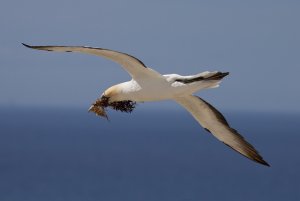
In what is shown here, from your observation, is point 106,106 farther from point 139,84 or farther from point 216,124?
point 216,124

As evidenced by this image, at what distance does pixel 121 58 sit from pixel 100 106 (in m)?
1.22

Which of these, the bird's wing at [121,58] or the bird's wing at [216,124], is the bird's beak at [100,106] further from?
the bird's wing at [216,124]

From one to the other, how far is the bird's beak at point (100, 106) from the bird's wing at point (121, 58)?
2.54ft

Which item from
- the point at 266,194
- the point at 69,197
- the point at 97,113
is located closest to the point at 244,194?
the point at 266,194

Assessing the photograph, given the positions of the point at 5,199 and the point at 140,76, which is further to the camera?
the point at 5,199

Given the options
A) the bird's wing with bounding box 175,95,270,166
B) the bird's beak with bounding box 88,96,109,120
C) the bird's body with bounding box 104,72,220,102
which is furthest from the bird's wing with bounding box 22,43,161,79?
the bird's wing with bounding box 175,95,270,166

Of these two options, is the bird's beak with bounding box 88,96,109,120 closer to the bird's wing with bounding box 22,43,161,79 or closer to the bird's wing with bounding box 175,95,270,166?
the bird's wing with bounding box 22,43,161,79

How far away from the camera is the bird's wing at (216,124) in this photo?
20.8 m

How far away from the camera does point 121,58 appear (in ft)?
58.3

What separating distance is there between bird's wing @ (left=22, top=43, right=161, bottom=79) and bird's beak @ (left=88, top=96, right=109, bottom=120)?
775 mm

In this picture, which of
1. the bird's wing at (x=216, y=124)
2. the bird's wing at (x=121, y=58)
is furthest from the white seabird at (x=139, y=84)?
the bird's wing at (x=216, y=124)

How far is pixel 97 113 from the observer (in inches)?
725

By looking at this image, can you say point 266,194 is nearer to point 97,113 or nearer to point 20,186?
point 20,186

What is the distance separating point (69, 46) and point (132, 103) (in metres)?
2.16
